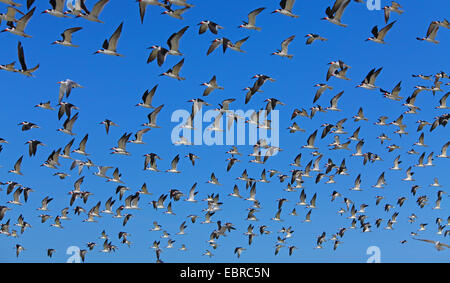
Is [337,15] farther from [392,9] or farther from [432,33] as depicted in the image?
[432,33]

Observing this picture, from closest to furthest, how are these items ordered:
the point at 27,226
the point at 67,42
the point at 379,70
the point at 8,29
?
the point at 8,29 → the point at 67,42 → the point at 379,70 → the point at 27,226

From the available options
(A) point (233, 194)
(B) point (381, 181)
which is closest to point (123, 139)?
(A) point (233, 194)

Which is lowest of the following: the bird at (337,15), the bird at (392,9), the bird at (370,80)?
the bird at (370,80)

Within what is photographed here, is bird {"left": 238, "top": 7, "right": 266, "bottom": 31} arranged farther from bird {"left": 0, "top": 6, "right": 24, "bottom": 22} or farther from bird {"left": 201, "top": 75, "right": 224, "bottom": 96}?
bird {"left": 0, "top": 6, "right": 24, "bottom": 22}

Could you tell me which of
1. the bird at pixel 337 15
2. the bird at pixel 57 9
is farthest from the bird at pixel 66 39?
the bird at pixel 337 15

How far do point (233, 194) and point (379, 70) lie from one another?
18.3 meters

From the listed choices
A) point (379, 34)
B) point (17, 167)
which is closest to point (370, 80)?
point (379, 34)

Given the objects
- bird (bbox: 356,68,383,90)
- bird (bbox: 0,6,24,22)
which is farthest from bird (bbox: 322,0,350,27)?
bird (bbox: 0,6,24,22)

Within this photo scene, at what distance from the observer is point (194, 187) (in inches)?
2025

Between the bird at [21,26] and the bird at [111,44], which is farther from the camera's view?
the bird at [111,44]

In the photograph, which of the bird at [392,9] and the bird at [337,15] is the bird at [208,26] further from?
the bird at [392,9]

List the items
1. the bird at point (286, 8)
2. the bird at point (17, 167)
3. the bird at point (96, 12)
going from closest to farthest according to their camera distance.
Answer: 1. the bird at point (96, 12)
2. the bird at point (286, 8)
3. the bird at point (17, 167)
